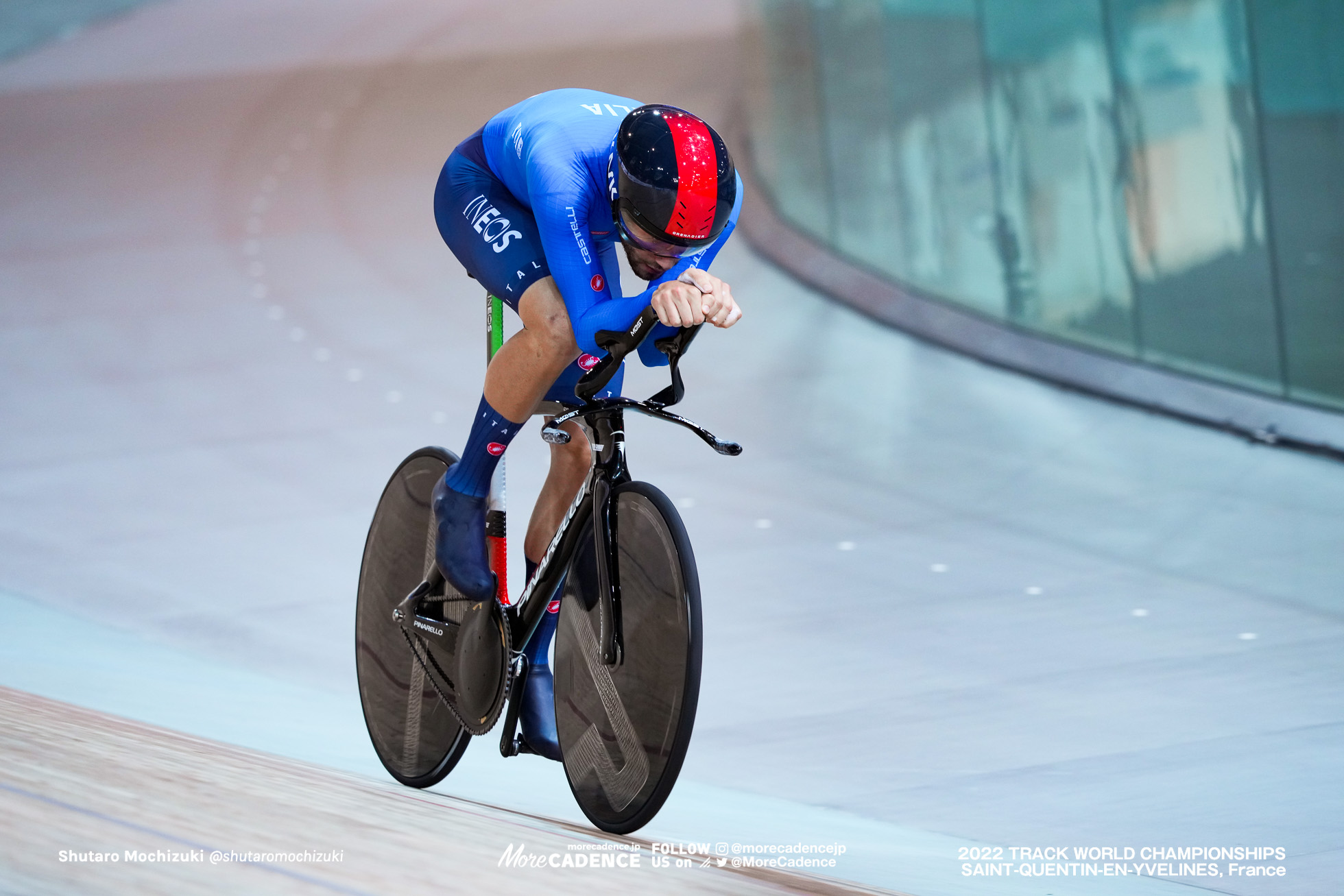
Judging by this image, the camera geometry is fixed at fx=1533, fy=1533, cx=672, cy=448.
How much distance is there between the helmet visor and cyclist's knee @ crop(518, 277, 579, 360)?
16 centimetres

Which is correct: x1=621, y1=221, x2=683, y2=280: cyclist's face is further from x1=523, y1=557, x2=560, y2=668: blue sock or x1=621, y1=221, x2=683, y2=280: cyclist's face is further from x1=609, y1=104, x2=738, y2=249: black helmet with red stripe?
x1=523, y1=557, x2=560, y2=668: blue sock

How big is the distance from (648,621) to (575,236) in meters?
0.60

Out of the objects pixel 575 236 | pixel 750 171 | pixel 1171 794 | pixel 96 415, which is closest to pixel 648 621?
pixel 575 236

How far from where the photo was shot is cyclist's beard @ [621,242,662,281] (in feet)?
7.82

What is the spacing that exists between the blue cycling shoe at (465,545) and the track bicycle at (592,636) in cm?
5

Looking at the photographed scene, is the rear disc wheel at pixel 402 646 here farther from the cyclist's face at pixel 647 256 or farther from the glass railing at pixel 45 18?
the glass railing at pixel 45 18

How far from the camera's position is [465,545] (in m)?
2.66

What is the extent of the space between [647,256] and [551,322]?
0.19 meters

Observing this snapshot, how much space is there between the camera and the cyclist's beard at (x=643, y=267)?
238cm

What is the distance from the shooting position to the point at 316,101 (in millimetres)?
11148

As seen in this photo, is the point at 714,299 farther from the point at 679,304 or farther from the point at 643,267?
the point at 643,267

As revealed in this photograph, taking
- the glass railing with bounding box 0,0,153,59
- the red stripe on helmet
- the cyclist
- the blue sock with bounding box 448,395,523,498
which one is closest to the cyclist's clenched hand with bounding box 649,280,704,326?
the cyclist

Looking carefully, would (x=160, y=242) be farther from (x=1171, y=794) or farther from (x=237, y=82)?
(x=1171, y=794)

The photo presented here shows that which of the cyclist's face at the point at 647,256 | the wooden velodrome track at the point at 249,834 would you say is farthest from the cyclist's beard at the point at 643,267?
the wooden velodrome track at the point at 249,834
